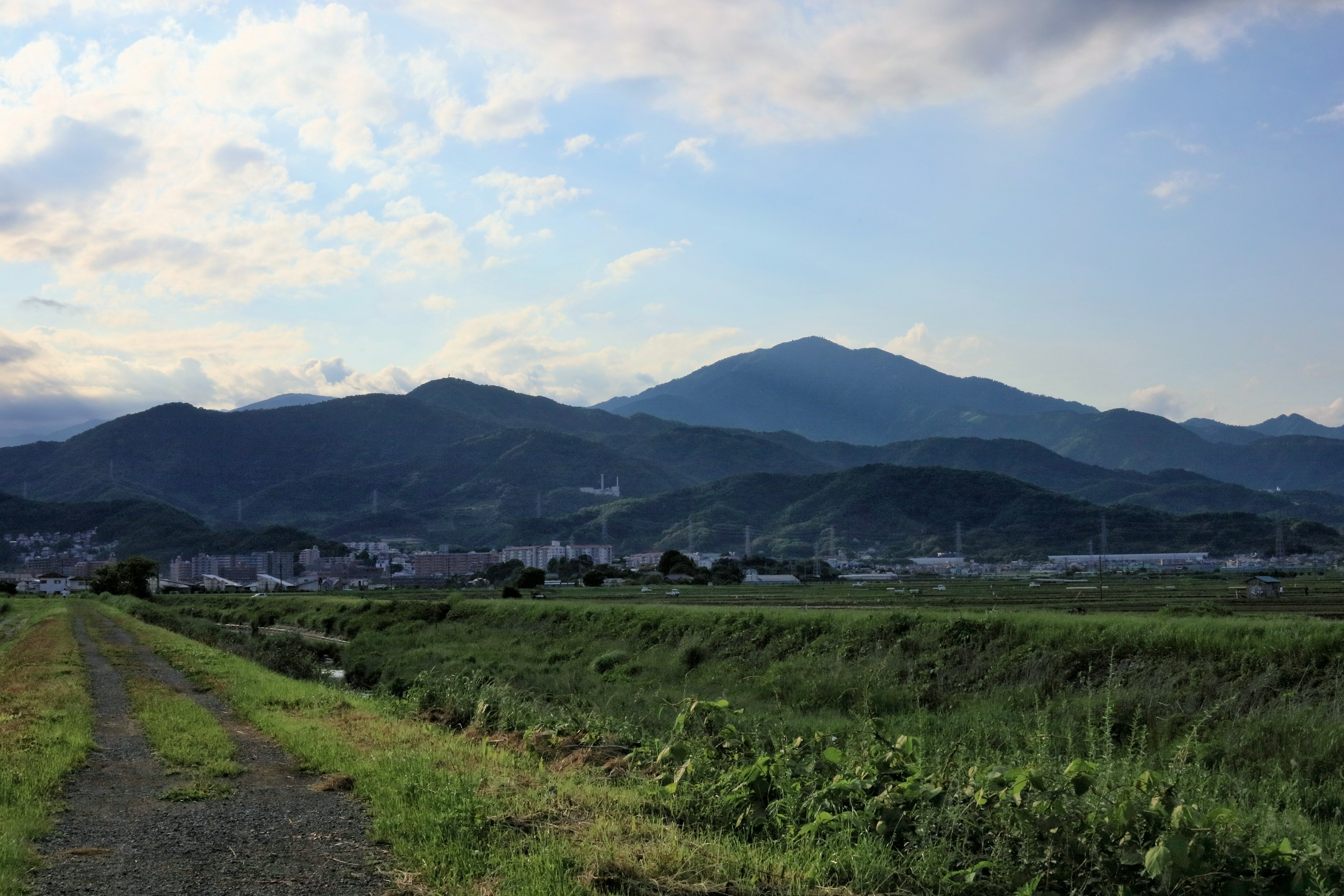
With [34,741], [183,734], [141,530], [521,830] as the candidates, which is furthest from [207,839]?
[141,530]

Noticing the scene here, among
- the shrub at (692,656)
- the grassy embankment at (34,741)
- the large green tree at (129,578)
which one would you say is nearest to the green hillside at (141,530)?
the large green tree at (129,578)

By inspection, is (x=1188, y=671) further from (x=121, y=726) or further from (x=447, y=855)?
(x=121, y=726)

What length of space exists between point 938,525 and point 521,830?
164457 millimetres

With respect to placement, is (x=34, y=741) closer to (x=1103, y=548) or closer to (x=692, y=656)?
(x=692, y=656)

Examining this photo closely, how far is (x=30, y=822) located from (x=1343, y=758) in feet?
51.2

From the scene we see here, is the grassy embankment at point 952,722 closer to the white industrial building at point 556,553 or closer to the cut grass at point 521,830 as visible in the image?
the cut grass at point 521,830

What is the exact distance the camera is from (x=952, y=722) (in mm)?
17219

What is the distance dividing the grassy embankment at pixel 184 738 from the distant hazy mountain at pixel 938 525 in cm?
13584

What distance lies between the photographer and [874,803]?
691 centimetres

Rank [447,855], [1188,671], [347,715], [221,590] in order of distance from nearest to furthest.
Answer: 1. [447,855]
2. [347,715]
3. [1188,671]
4. [221,590]

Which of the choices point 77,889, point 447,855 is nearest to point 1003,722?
point 447,855

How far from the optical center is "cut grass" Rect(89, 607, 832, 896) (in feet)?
19.9

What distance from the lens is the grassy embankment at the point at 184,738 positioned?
9398 millimetres

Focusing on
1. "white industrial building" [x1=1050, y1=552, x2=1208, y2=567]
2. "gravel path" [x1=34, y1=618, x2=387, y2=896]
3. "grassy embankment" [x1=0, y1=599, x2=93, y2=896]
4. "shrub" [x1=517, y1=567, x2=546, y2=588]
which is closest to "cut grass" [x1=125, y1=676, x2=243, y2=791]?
"gravel path" [x1=34, y1=618, x2=387, y2=896]
